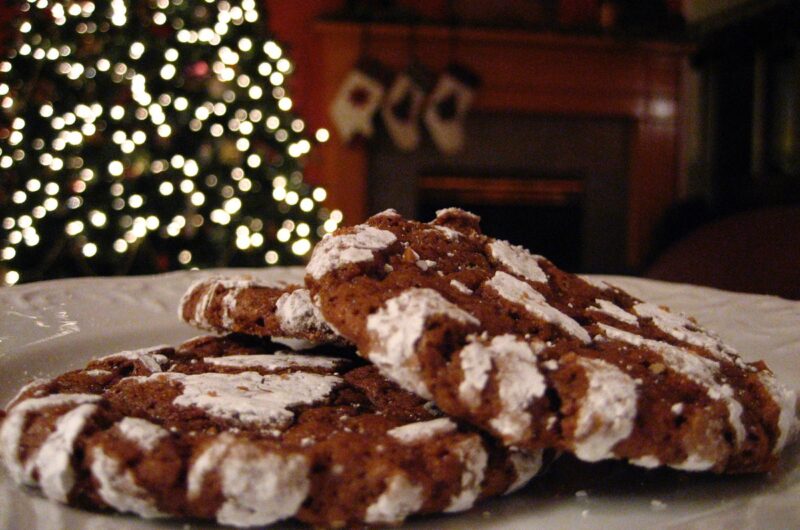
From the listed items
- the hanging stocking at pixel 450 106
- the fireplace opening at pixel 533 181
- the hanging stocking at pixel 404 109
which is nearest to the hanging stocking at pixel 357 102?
the hanging stocking at pixel 404 109

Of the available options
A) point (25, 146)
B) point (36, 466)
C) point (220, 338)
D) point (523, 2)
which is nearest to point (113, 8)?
point (25, 146)

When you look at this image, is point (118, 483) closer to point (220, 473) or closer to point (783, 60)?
point (220, 473)

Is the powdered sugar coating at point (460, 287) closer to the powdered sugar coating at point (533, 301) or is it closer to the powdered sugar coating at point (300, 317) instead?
the powdered sugar coating at point (533, 301)

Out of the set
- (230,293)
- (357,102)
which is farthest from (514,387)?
(357,102)

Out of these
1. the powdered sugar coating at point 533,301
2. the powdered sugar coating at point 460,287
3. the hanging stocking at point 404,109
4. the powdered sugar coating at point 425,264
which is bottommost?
the powdered sugar coating at point 533,301

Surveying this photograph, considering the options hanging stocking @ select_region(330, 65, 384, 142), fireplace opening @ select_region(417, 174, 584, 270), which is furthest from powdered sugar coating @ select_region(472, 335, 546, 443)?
fireplace opening @ select_region(417, 174, 584, 270)

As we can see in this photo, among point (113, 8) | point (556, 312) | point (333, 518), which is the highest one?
point (113, 8)
